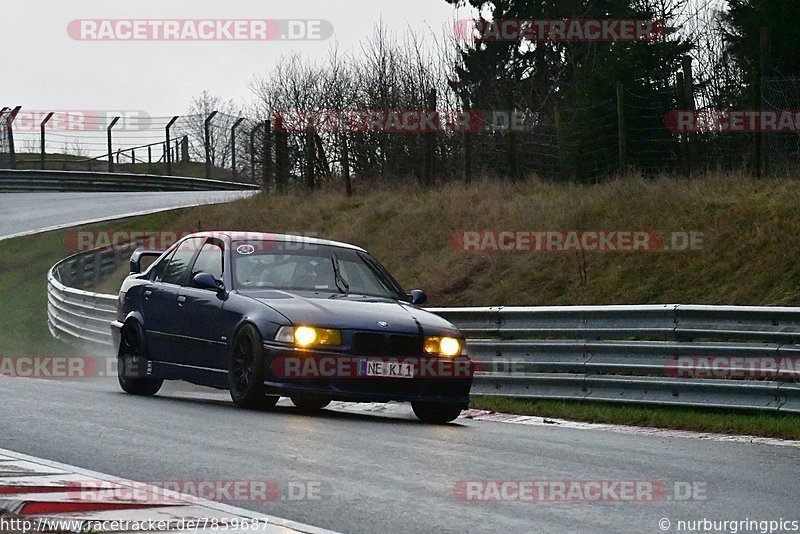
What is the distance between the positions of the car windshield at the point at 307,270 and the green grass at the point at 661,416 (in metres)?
1.50

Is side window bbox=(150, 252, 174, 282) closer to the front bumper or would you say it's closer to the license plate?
the front bumper

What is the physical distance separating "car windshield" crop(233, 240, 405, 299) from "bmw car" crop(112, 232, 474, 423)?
1 centimetres

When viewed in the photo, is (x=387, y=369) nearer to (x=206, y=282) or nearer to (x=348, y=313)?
(x=348, y=313)

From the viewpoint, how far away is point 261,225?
28.5 metres

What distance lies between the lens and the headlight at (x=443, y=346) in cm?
1103

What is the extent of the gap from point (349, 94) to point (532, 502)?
40.1 m

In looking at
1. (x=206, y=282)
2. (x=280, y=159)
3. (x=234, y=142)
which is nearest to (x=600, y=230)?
(x=206, y=282)

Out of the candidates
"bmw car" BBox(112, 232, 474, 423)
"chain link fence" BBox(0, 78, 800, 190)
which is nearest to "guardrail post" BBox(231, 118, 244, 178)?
"chain link fence" BBox(0, 78, 800, 190)

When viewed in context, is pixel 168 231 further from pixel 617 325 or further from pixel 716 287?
pixel 617 325

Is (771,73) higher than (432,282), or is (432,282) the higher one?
(771,73)

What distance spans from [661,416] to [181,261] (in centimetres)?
462

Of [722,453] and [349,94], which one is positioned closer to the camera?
[722,453]

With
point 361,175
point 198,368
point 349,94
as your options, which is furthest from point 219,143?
point 198,368

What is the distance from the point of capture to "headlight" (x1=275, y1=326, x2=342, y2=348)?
35.1 ft
